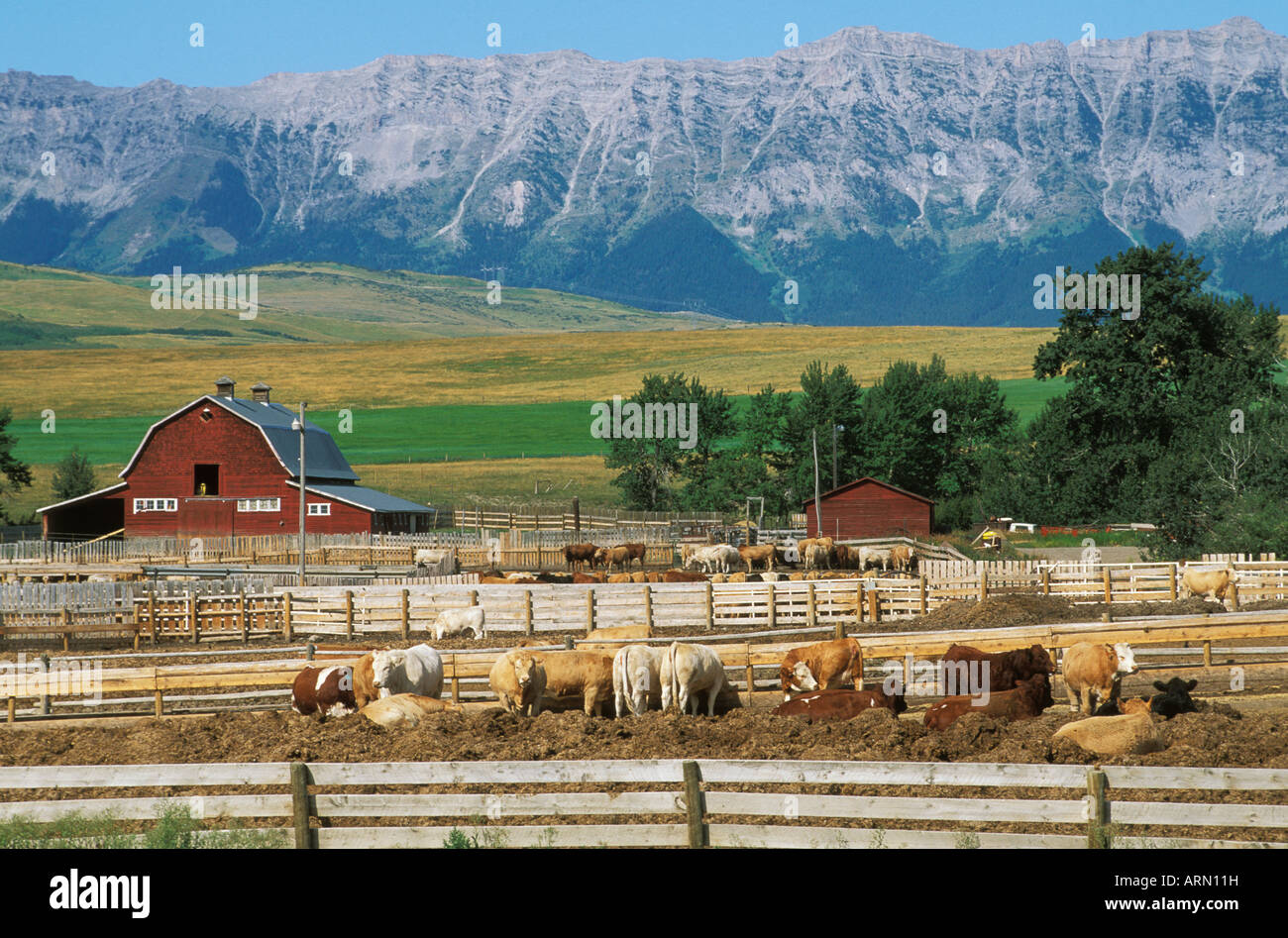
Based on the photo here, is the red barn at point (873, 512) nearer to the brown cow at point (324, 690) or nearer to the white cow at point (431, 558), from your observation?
the white cow at point (431, 558)

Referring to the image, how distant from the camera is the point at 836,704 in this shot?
16156mm

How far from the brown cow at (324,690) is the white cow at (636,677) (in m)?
3.85

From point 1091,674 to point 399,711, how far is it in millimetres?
8843

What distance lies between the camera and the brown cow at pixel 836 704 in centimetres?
1596

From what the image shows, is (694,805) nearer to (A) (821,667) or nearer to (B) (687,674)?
(B) (687,674)

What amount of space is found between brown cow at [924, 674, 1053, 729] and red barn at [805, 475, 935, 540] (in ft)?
176

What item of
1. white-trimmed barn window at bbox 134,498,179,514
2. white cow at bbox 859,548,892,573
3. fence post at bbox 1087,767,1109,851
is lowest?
white cow at bbox 859,548,892,573

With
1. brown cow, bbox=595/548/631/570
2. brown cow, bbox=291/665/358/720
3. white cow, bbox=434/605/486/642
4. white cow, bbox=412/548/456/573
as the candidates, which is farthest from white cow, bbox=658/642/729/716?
brown cow, bbox=595/548/631/570

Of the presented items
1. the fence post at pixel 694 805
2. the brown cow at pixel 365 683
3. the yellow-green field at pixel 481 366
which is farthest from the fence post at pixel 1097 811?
the yellow-green field at pixel 481 366

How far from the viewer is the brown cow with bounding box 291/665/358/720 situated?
18.9 meters

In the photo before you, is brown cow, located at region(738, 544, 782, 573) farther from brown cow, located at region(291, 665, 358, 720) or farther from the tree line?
brown cow, located at region(291, 665, 358, 720)

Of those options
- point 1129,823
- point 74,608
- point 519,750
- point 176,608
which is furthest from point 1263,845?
point 74,608

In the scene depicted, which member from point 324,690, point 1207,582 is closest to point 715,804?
point 324,690
